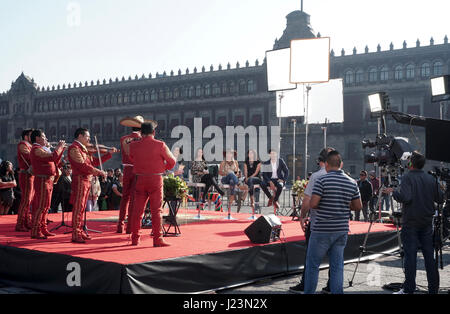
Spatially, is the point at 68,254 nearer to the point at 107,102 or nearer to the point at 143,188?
the point at 143,188

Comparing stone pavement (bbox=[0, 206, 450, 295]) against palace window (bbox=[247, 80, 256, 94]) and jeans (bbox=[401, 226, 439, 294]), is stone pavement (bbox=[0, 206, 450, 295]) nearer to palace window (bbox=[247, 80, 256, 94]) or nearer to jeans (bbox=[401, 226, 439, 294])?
jeans (bbox=[401, 226, 439, 294])

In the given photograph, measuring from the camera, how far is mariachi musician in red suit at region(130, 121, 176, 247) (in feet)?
19.3

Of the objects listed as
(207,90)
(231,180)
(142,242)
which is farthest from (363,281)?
(207,90)

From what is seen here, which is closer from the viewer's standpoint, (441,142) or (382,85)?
(441,142)

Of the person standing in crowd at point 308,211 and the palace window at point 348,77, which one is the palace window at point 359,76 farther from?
the person standing in crowd at point 308,211

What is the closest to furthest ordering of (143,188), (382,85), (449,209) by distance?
(143,188) → (449,209) → (382,85)

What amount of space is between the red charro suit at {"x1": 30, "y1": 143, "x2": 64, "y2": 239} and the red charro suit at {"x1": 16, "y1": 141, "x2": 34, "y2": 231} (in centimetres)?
75

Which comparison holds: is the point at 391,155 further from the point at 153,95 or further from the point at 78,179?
the point at 153,95

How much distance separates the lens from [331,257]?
14.8 feet

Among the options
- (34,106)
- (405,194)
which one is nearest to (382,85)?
(405,194)

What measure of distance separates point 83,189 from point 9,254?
1203 mm

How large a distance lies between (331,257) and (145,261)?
1888 mm

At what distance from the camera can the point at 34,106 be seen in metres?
62.6

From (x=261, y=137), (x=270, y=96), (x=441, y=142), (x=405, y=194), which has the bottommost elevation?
(x=405, y=194)
